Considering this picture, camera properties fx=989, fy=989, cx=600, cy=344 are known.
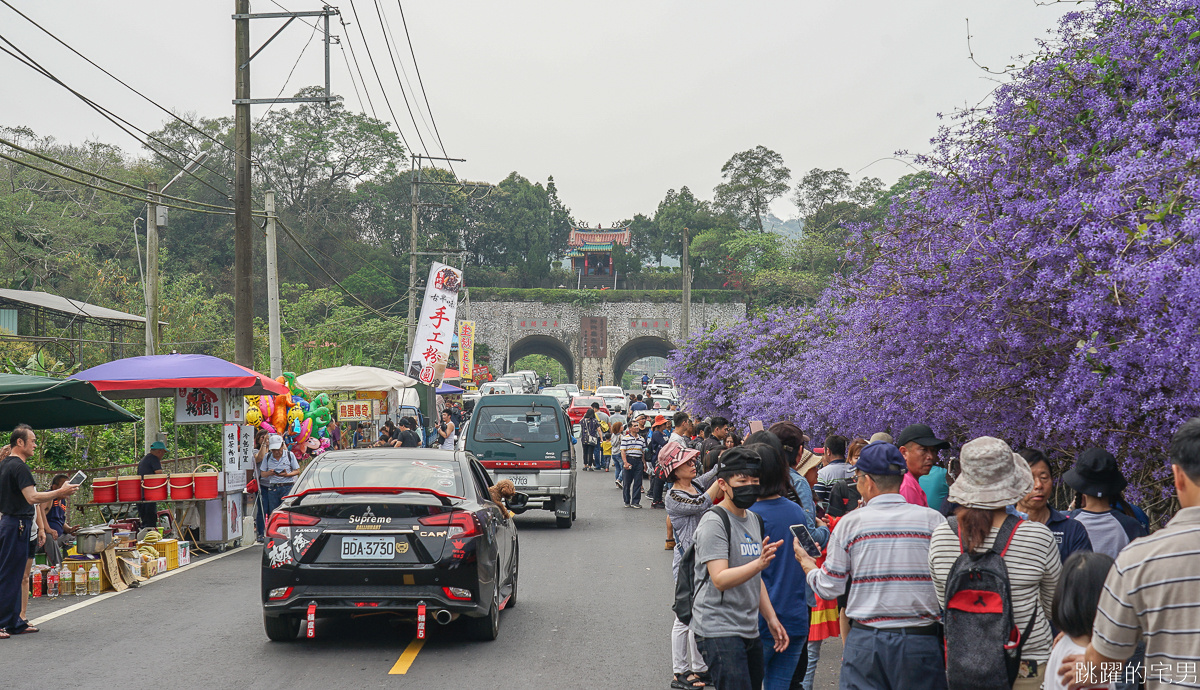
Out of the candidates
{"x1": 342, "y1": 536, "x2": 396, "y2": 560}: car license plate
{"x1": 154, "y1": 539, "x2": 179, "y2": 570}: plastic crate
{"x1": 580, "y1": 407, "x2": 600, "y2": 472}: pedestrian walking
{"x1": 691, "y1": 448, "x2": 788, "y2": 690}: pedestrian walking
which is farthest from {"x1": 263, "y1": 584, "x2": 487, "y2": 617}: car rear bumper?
{"x1": 580, "y1": 407, "x2": 600, "y2": 472}: pedestrian walking

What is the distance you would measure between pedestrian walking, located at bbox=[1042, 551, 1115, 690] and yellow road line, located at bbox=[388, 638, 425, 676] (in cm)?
420

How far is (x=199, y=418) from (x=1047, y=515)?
1074 cm

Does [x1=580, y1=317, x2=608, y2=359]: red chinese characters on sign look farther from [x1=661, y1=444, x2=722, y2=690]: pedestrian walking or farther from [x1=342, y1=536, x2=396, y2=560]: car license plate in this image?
[x1=661, y1=444, x2=722, y2=690]: pedestrian walking

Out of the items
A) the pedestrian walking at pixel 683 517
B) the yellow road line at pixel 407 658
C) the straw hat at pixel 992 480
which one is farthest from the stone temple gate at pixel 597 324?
the straw hat at pixel 992 480

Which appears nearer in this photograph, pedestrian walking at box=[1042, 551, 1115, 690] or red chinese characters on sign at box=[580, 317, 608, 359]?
pedestrian walking at box=[1042, 551, 1115, 690]

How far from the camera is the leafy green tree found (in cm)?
6800

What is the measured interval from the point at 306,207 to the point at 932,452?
187 ft

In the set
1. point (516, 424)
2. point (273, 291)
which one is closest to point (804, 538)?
point (516, 424)

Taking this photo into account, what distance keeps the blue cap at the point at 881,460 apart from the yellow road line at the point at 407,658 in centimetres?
345

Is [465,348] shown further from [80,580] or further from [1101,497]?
[1101,497]

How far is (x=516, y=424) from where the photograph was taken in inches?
591

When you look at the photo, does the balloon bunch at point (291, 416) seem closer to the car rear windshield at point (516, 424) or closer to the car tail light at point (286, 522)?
the car rear windshield at point (516, 424)

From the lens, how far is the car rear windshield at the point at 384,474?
23.1ft

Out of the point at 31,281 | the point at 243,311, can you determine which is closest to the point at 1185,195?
the point at 243,311
